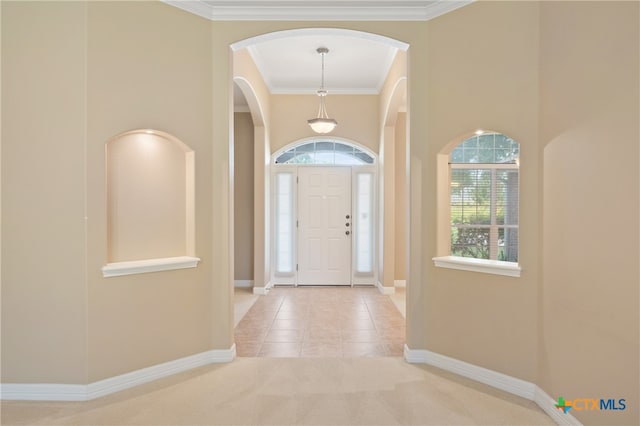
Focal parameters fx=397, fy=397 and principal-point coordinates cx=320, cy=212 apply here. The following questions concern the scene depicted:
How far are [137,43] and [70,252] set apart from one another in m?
1.64

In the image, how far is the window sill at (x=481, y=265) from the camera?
2.91 meters

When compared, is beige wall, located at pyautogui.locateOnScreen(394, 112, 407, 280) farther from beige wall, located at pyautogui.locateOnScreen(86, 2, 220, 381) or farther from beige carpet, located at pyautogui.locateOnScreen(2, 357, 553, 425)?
beige wall, located at pyautogui.locateOnScreen(86, 2, 220, 381)

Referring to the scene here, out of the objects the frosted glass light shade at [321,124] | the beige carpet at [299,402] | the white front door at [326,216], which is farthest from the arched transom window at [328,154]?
the beige carpet at [299,402]

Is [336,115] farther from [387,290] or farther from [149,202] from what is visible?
[149,202]

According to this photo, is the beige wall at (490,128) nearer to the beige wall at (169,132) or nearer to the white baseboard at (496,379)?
the white baseboard at (496,379)

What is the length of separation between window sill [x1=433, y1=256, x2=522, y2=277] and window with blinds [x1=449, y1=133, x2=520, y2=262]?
2.77 m

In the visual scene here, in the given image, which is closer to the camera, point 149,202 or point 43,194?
point 43,194

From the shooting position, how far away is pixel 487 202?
5.95m

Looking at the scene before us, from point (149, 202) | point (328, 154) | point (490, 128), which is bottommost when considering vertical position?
point (149, 202)

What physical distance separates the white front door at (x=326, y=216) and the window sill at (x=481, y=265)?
3514mm

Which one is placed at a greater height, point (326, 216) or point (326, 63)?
point (326, 63)

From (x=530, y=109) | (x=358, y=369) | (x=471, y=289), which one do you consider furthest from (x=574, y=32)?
(x=358, y=369)

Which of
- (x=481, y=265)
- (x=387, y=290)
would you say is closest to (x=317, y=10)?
(x=481, y=265)

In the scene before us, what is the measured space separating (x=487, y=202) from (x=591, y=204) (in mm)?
3837
